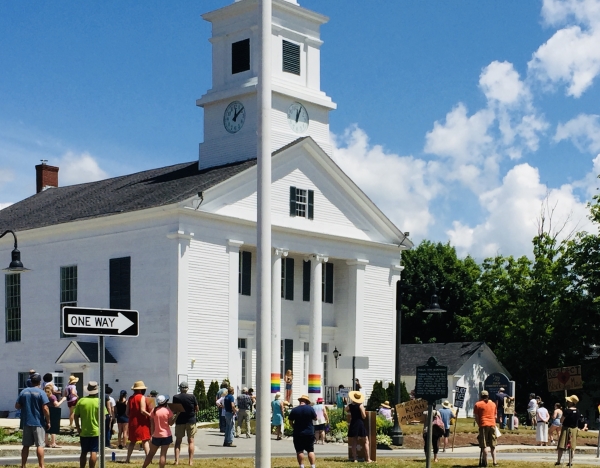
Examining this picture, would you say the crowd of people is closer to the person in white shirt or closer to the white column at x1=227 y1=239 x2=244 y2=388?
the person in white shirt

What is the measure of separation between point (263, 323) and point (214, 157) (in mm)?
36255

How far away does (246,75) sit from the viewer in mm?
51156

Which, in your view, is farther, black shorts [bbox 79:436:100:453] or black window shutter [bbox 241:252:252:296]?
black window shutter [bbox 241:252:252:296]

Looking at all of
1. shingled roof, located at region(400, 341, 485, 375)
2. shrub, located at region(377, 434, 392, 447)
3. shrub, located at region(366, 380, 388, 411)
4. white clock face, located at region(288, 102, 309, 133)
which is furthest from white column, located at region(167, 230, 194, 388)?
shingled roof, located at region(400, 341, 485, 375)

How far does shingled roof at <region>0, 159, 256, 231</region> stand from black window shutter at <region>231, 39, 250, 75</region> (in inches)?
188

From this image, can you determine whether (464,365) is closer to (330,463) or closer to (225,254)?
(225,254)

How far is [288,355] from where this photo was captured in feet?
164

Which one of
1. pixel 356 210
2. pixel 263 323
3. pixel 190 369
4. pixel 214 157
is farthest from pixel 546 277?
pixel 263 323

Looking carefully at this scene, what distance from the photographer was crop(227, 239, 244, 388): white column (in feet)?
150

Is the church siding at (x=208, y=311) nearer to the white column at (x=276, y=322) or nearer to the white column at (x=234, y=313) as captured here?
the white column at (x=234, y=313)

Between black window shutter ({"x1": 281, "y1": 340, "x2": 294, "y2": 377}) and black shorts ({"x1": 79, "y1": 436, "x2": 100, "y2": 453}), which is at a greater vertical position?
black window shutter ({"x1": 281, "y1": 340, "x2": 294, "y2": 377})

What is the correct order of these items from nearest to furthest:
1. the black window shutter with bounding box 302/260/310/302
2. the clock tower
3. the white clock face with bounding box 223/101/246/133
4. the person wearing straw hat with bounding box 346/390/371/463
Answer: the person wearing straw hat with bounding box 346/390/371/463, the clock tower, the white clock face with bounding box 223/101/246/133, the black window shutter with bounding box 302/260/310/302

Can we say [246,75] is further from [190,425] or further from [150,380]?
[190,425]

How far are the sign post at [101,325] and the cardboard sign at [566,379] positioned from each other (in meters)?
20.9
